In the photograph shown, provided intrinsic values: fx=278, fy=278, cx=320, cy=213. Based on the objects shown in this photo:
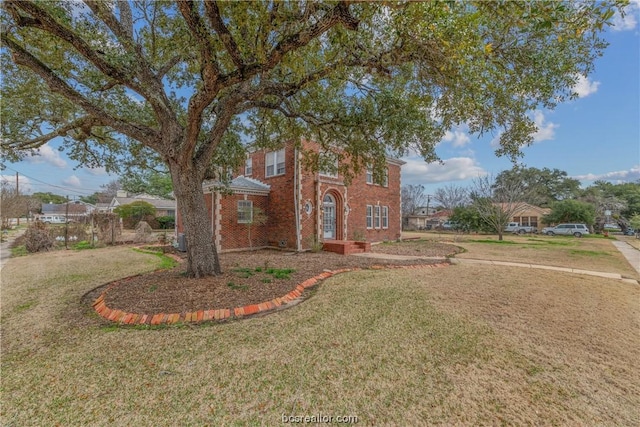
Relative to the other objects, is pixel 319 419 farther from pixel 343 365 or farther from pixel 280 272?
pixel 280 272

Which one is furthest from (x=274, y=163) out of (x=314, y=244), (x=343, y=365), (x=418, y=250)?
(x=343, y=365)

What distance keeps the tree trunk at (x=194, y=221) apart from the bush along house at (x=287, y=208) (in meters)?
5.66

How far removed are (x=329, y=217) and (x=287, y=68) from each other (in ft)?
32.6

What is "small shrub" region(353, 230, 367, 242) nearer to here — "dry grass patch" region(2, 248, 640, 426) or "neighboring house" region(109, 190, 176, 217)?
"dry grass patch" region(2, 248, 640, 426)

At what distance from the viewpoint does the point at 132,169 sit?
10.1 metres

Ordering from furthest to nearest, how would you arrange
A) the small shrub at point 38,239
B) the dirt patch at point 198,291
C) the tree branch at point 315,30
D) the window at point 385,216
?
the window at point 385,216 < the small shrub at point 38,239 < the dirt patch at point 198,291 < the tree branch at point 315,30

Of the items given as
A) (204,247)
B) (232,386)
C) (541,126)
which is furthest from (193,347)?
(541,126)

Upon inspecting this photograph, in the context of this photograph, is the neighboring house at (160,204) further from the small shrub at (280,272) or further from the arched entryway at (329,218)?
the small shrub at (280,272)

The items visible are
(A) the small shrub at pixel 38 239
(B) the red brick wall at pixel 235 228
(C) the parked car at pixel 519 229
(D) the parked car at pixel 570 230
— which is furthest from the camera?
(C) the parked car at pixel 519 229

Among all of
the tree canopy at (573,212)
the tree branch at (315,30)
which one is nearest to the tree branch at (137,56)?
the tree branch at (315,30)

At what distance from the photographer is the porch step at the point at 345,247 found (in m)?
12.7

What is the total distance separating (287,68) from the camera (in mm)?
6359

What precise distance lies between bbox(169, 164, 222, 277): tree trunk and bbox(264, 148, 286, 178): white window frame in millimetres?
8454

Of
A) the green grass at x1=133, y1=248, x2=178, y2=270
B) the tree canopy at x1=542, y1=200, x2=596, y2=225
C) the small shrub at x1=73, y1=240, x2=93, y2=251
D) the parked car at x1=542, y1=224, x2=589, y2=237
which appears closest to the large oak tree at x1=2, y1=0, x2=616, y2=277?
the green grass at x1=133, y1=248, x2=178, y2=270
